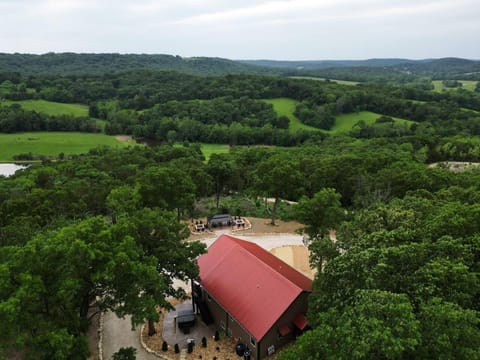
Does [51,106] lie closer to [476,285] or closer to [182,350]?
[182,350]

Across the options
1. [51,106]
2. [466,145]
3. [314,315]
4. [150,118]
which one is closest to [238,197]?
[314,315]

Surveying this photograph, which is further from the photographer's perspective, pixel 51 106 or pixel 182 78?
pixel 182 78

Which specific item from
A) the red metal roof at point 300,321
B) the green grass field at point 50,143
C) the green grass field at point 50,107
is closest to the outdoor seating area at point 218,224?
the red metal roof at point 300,321

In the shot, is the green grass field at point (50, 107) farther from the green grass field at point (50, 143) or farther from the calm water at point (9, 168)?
the calm water at point (9, 168)

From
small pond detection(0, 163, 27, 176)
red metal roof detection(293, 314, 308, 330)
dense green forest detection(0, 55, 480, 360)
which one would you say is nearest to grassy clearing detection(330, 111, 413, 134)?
dense green forest detection(0, 55, 480, 360)

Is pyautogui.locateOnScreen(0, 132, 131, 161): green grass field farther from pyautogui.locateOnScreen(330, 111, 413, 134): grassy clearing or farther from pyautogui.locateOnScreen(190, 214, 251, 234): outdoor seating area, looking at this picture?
pyautogui.locateOnScreen(190, 214, 251, 234): outdoor seating area

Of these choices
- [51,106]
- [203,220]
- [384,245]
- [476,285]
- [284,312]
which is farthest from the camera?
[51,106]

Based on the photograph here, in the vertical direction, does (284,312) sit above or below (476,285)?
below
